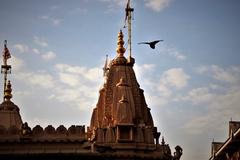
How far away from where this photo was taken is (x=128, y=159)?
52469 millimetres

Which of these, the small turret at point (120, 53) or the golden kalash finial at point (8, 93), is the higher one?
the small turret at point (120, 53)

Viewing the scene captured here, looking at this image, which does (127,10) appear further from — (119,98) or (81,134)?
(81,134)

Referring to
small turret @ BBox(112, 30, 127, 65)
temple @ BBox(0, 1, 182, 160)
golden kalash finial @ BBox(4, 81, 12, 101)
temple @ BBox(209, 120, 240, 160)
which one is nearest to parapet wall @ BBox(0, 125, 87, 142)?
temple @ BBox(0, 1, 182, 160)

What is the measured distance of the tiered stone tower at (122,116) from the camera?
5331 centimetres

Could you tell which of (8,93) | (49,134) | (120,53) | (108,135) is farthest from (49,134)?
(8,93)

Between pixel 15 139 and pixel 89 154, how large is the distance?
Answer: 5.22 metres

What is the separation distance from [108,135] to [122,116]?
165cm

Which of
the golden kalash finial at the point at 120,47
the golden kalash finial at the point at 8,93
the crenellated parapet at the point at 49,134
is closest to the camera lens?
the crenellated parapet at the point at 49,134

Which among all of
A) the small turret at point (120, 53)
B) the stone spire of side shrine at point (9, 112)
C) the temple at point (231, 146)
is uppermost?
the small turret at point (120, 53)

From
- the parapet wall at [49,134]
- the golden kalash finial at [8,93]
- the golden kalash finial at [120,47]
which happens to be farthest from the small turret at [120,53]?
the golden kalash finial at [8,93]

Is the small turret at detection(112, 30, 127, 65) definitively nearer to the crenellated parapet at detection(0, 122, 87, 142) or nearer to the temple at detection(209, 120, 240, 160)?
the crenellated parapet at detection(0, 122, 87, 142)

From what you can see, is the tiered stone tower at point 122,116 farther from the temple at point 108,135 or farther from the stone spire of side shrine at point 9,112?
the stone spire of side shrine at point 9,112

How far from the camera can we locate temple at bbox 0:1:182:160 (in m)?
51.8

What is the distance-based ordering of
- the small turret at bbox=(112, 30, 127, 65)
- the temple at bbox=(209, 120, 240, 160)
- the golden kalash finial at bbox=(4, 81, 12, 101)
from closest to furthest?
the temple at bbox=(209, 120, 240, 160), the small turret at bbox=(112, 30, 127, 65), the golden kalash finial at bbox=(4, 81, 12, 101)
